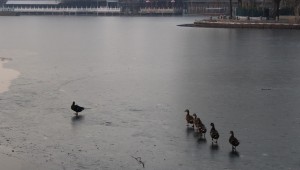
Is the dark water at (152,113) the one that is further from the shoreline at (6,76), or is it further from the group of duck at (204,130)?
the shoreline at (6,76)

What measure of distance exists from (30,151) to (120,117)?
7.02 m

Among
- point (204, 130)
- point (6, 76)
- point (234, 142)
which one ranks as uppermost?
point (6, 76)

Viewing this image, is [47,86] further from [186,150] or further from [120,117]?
[186,150]

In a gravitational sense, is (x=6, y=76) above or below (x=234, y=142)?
above

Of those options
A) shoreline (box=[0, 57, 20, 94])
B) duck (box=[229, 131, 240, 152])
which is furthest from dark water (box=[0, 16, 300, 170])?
shoreline (box=[0, 57, 20, 94])

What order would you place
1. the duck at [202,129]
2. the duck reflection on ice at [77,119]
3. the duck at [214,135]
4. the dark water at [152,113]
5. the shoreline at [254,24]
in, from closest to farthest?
the dark water at [152,113] → the duck at [214,135] → the duck at [202,129] → the duck reflection on ice at [77,119] → the shoreline at [254,24]

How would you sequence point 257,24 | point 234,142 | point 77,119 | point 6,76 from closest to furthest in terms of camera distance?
point 234,142 → point 77,119 → point 6,76 → point 257,24

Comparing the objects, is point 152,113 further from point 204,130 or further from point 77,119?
point 204,130

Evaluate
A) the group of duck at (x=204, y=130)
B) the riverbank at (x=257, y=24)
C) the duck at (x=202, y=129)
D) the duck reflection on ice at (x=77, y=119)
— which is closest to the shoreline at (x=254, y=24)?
the riverbank at (x=257, y=24)

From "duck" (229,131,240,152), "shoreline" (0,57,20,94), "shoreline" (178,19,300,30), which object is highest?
"shoreline" (178,19,300,30)

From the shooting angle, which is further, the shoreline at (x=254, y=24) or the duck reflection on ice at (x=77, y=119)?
the shoreline at (x=254, y=24)

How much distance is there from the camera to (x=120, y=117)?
99.2 ft

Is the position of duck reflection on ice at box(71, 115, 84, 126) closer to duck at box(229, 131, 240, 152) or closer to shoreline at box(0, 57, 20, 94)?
duck at box(229, 131, 240, 152)

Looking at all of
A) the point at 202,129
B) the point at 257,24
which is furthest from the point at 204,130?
the point at 257,24
